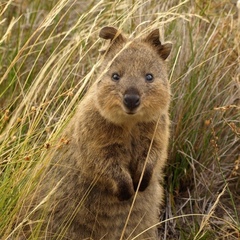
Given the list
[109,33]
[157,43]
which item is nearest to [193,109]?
[157,43]

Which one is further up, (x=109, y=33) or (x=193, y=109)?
(x=109, y=33)

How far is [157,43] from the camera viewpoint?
527 cm

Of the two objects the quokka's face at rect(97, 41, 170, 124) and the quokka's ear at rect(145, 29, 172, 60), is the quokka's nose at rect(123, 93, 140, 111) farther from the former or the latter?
the quokka's ear at rect(145, 29, 172, 60)

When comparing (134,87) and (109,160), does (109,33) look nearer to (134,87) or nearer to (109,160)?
(134,87)

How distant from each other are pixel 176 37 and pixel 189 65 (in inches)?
16.5

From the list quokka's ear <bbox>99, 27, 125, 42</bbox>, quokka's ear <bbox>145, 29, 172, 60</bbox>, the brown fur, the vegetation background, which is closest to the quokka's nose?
the brown fur

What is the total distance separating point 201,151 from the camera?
6242 mm

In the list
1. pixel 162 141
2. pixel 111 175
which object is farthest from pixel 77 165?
pixel 162 141

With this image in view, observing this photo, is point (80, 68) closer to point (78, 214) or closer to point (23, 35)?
point (23, 35)

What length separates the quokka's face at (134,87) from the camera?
4812mm

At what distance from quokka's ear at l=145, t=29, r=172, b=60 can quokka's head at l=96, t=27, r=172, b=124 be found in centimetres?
3

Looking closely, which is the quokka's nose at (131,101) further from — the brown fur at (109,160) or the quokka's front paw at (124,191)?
the quokka's front paw at (124,191)

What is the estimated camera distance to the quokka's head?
189 inches

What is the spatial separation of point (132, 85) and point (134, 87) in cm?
3
